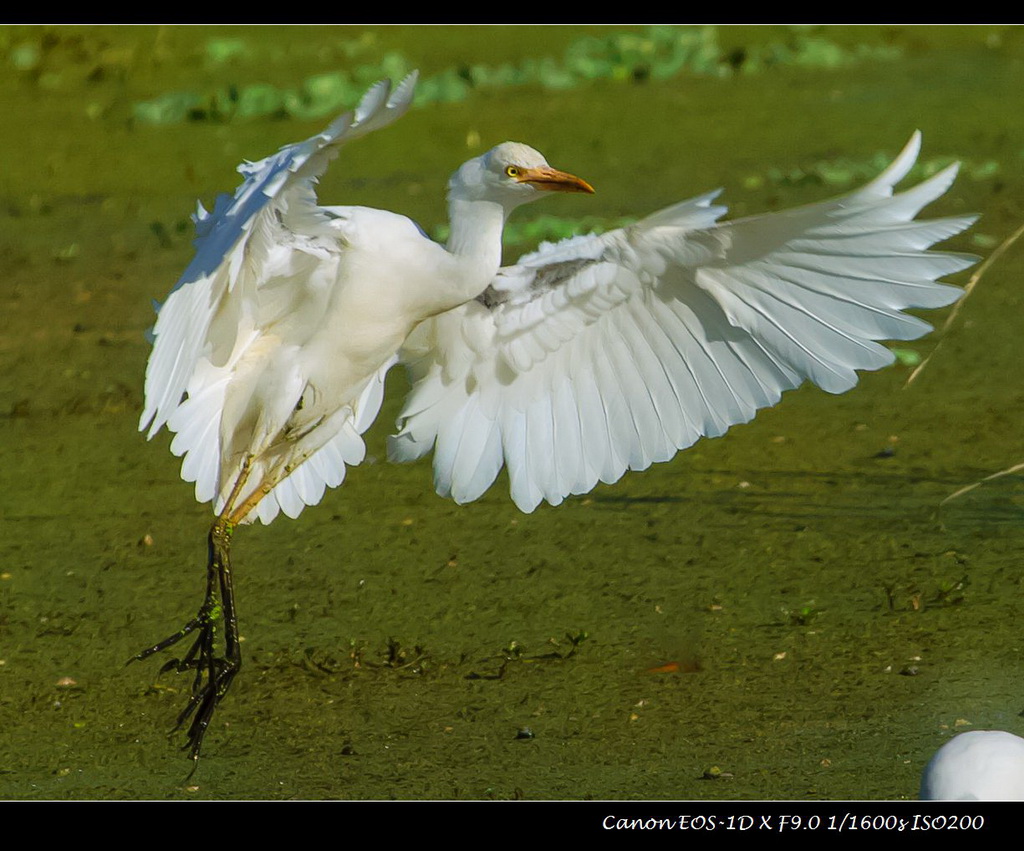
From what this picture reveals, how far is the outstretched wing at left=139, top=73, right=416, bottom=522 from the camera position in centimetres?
320

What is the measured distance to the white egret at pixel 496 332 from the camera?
3.61m

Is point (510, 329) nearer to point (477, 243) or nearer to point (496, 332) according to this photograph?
point (496, 332)

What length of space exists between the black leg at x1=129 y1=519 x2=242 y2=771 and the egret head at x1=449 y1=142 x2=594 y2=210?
1.05 m

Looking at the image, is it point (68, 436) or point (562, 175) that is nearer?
point (562, 175)

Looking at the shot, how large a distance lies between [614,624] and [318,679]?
2.87 ft

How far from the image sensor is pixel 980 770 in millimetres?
3072

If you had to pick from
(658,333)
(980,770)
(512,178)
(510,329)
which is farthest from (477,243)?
(980,770)

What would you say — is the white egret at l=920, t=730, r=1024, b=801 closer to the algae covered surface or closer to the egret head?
the algae covered surface

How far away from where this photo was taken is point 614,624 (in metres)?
4.79

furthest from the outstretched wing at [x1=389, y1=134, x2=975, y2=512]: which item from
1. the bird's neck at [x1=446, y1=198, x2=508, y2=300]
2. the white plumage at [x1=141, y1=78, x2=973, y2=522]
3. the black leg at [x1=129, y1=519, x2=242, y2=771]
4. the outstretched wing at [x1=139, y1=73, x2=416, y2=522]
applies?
the black leg at [x1=129, y1=519, x2=242, y2=771]

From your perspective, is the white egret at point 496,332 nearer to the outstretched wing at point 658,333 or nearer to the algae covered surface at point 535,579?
the outstretched wing at point 658,333

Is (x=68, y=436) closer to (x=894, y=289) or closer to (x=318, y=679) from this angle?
(x=318, y=679)

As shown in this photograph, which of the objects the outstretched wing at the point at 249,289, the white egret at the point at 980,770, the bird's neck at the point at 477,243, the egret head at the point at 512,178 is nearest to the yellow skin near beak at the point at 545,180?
the egret head at the point at 512,178

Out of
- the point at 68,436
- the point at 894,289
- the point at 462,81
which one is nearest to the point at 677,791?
the point at 894,289
